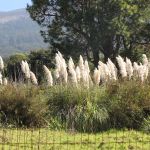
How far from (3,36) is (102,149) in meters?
169

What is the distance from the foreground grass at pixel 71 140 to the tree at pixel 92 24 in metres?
17.0

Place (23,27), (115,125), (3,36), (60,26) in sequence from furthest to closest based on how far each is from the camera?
(23,27), (3,36), (60,26), (115,125)

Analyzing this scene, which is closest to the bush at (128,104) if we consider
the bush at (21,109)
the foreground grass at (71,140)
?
the foreground grass at (71,140)

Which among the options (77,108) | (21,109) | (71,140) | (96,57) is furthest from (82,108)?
→ (96,57)

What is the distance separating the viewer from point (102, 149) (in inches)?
391

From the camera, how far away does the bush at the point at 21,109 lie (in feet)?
40.3

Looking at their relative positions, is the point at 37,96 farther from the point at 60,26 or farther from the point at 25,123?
the point at 60,26

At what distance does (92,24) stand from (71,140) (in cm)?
1874

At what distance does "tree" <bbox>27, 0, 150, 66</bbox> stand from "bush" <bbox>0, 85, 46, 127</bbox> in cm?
1595

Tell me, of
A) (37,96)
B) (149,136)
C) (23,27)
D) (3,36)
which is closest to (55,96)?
(37,96)

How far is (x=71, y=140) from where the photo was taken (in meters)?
10.8

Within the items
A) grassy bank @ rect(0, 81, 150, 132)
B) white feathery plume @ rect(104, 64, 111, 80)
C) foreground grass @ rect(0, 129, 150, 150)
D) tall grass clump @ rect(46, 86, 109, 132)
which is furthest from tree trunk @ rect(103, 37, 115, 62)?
foreground grass @ rect(0, 129, 150, 150)

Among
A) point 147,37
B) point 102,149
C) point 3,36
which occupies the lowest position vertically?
point 102,149

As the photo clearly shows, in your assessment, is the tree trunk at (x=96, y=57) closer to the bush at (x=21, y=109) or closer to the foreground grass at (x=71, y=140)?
the bush at (x=21, y=109)
